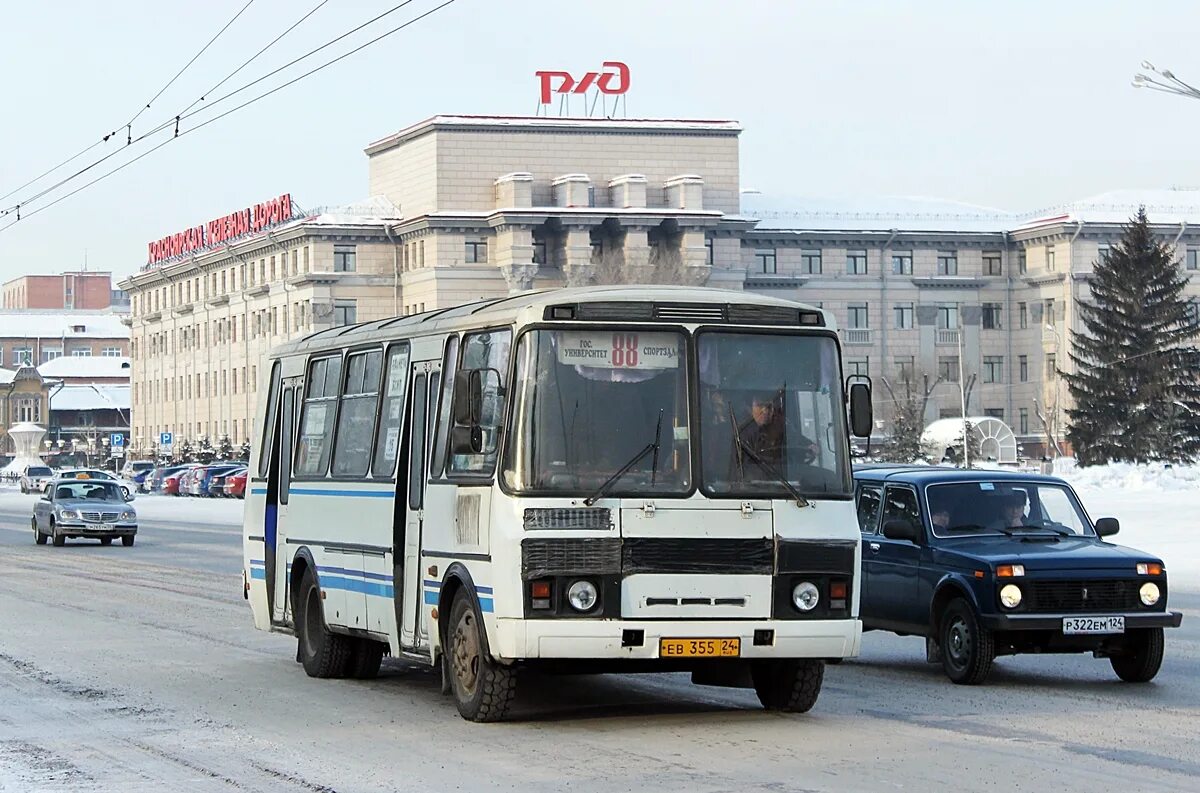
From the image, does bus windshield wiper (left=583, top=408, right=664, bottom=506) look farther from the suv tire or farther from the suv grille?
the suv tire

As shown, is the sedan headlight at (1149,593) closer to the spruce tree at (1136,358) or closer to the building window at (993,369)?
the spruce tree at (1136,358)

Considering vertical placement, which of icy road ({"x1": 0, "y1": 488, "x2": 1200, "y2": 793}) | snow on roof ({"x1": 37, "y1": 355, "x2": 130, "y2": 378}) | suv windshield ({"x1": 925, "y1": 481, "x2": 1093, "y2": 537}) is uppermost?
snow on roof ({"x1": 37, "y1": 355, "x2": 130, "y2": 378})

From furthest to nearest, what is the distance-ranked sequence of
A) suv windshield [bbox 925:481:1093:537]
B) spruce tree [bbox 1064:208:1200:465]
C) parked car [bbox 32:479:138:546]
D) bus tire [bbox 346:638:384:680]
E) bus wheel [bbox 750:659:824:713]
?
spruce tree [bbox 1064:208:1200:465]
parked car [bbox 32:479:138:546]
suv windshield [bbox 925:481:1093:537]
bus tire [bbox 346:638:384:680]
bus wheel [bbox 750:659:824:713]

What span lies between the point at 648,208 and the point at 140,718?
103652 mm

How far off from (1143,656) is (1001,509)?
172cm

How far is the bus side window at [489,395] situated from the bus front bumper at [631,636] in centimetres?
104

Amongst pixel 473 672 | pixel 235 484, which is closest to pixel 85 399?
pixel 235 484

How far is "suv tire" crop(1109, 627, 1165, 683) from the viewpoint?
15258mm

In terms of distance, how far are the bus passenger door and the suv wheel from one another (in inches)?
158

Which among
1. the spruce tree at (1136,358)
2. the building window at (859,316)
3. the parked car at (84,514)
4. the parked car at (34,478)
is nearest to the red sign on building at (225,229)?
the parked car at (34,478)

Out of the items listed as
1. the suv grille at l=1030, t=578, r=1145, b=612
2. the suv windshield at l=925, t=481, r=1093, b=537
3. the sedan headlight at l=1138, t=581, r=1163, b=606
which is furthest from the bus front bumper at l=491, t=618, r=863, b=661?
the suv windshield at l=925, t=481, r=1093, b=537

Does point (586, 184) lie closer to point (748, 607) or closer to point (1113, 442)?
point (1113, 442)

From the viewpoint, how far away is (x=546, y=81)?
117 m

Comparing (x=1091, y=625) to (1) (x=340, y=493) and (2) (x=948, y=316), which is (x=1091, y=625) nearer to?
(1) (x=340, y=493)
